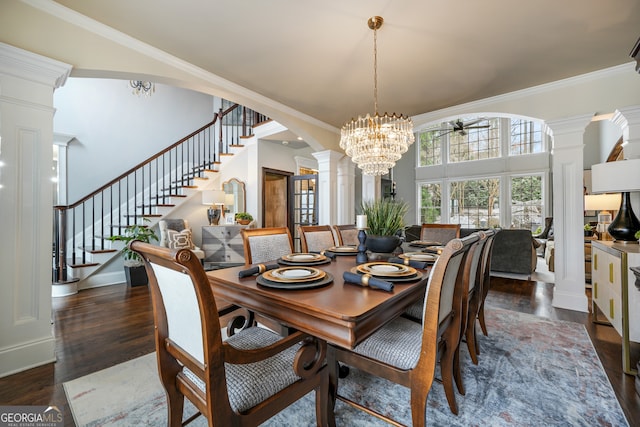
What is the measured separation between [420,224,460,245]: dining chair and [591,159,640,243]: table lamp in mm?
1174

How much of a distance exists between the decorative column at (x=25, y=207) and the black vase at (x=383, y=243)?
237cm

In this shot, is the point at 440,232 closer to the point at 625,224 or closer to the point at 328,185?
the point at 625,224

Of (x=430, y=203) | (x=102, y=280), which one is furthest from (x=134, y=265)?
(x=430, y=203)

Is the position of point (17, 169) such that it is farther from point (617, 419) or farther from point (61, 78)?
point (617, 419)

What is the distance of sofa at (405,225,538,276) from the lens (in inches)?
169

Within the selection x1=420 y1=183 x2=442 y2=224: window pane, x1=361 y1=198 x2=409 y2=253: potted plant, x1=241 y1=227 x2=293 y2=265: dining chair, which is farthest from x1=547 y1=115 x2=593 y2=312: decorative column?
x1=420 y1=183 x2=442 y2=224: window pane

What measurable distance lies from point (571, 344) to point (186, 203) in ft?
19.0

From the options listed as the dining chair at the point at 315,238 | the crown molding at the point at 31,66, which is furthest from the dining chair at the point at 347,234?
the crown molding at the point at 31,66

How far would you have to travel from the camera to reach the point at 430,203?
938 centimetres

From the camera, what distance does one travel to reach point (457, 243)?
3.38ft

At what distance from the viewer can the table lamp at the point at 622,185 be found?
2.14 metres

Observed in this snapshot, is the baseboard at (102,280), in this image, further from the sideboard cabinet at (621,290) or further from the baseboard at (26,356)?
the sideboard cabinet at (621,290)

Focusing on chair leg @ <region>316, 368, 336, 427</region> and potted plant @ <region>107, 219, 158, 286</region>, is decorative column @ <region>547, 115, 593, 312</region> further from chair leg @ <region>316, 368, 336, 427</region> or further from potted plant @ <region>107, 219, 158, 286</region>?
potted plant @ <region>107, 219, 158, 286</region>

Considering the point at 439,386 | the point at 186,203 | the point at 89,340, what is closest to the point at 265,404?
the point at 439,386
